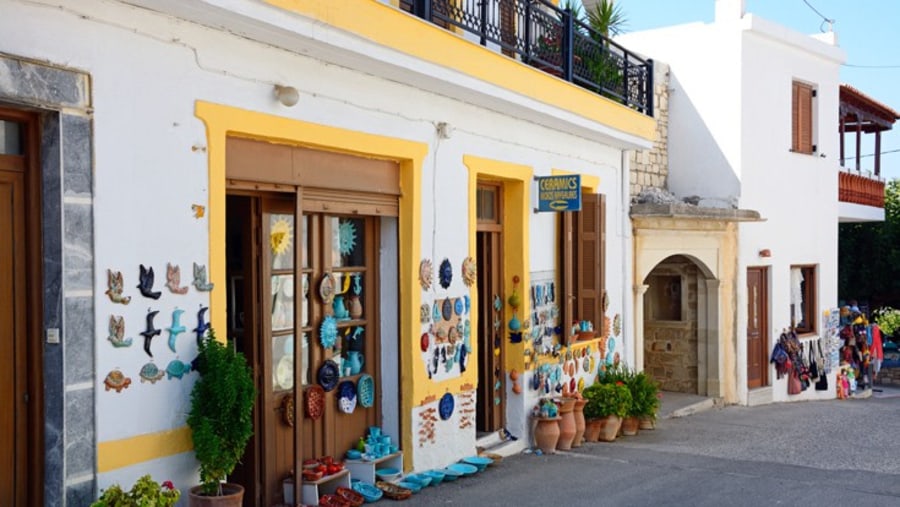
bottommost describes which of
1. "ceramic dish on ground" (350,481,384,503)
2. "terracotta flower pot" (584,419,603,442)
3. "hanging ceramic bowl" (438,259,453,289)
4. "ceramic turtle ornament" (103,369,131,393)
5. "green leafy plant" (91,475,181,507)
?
"terracotta flower pot" (584,419,603,442)

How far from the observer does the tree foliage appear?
75.3ft

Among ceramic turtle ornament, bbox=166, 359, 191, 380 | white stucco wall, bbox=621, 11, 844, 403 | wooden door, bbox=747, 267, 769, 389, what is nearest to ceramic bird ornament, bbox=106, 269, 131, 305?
ceramic turtle ornament, bbox=166, 359, 191, 380

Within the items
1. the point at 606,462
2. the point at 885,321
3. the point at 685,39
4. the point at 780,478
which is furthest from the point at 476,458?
the point at 885,321

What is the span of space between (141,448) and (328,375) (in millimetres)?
1982

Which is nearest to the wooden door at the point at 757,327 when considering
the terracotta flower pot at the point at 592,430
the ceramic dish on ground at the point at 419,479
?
the terracotta flower pot at the point at 592,430

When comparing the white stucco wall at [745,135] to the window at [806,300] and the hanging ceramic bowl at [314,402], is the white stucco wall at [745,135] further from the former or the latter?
the hanging ceramic bowl at [314,402]

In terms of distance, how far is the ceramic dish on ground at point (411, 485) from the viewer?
7330 mm

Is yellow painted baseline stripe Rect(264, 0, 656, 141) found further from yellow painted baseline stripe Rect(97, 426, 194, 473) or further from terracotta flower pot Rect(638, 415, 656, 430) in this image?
terracotta flower pot Rect(638, 415, 656, 430)

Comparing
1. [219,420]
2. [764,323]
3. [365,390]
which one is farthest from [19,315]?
[764,323]

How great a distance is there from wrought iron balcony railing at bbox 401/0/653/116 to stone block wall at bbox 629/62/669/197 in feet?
5.91

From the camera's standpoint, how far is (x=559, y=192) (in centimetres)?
954

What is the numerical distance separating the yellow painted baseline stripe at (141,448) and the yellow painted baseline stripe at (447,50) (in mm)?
2710

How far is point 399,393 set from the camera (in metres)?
7.62

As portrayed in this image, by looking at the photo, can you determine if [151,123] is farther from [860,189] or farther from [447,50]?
[860,189]
